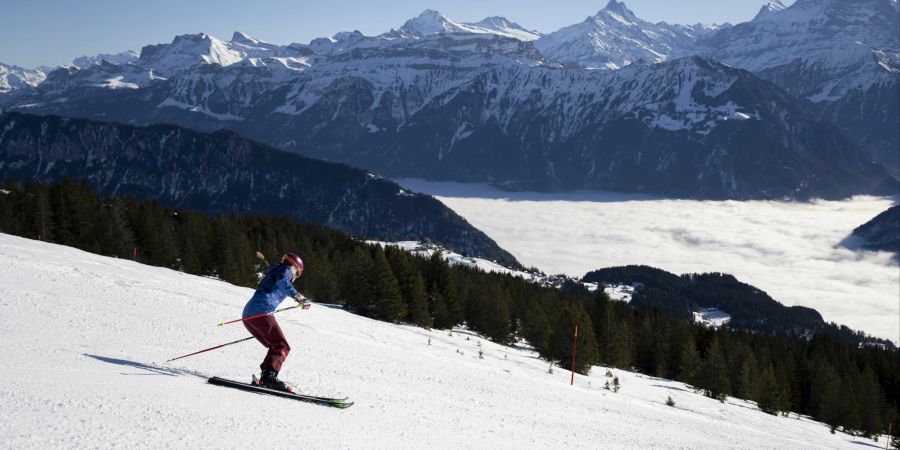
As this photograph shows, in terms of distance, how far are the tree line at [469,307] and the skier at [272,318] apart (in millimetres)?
32002

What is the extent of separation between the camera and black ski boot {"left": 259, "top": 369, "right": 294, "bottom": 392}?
43.1 feet

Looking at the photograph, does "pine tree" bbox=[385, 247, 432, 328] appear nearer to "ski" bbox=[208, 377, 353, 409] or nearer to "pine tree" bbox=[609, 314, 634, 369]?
"pine tree" bbox=[609, 314, 634, 369]

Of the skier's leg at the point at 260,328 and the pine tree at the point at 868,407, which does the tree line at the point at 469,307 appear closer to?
the pine tree at the point at 868,407

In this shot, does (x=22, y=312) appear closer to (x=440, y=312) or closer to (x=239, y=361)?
(x=239, y=361)

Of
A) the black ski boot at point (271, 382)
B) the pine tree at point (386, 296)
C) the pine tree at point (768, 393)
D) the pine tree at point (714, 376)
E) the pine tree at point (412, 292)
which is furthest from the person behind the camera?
the pine tree at point (768, 393)

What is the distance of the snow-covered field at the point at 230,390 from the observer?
32.7 feet

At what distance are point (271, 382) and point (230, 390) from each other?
2.86 feet

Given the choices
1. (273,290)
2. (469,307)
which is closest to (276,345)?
(273,290)

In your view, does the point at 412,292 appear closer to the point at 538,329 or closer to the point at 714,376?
the point at 538,329

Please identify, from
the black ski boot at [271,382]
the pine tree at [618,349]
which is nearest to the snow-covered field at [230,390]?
the black ski boot at [271,382]

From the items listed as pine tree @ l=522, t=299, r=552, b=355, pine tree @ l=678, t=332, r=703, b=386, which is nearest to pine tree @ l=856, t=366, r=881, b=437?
pine tree @ l=678, t=332, r=703, b=386

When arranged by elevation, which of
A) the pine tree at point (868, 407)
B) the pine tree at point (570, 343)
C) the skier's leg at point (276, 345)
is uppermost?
the skier's leg at point (276, 345)

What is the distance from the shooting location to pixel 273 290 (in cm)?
1407

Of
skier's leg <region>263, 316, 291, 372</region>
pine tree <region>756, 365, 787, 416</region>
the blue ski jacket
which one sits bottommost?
pine tree <region>756, 365, 787, 416</region>
